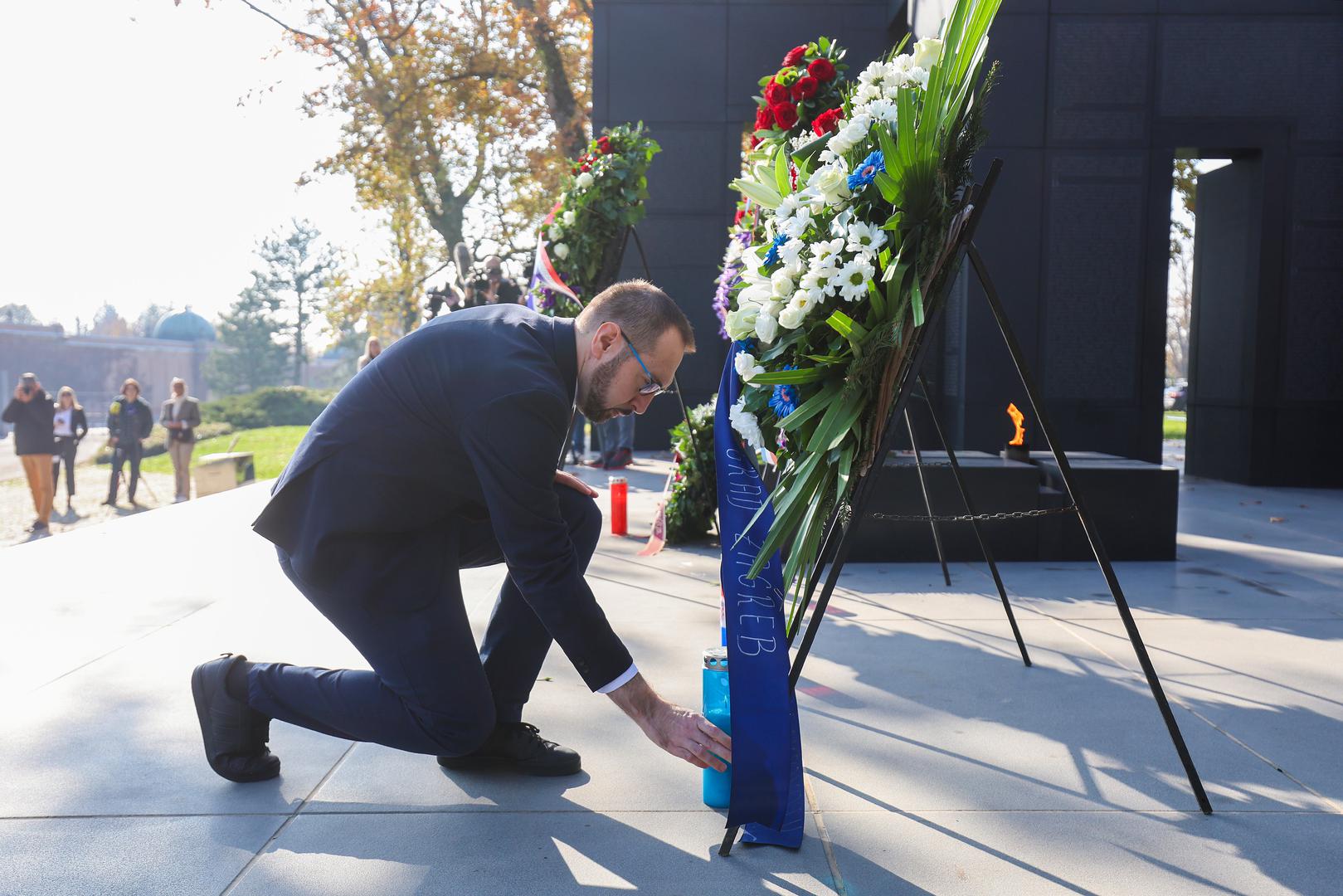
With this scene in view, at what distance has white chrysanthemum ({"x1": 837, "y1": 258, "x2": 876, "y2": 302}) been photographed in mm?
2557

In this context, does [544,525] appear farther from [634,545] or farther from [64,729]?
[634,545]

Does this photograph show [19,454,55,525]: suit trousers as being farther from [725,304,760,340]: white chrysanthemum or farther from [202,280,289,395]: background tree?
[202,280,289,395]: background tree

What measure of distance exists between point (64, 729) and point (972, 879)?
2912 millimetres

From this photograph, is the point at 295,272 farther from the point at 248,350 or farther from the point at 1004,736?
the point at 1004,736

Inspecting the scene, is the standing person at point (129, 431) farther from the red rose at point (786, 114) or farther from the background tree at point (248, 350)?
the background tree at point (248, 350)

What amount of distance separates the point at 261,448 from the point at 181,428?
954cm

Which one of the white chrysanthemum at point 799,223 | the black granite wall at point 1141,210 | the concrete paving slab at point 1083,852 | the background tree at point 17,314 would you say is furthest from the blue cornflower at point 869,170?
the background tree at point 17,314

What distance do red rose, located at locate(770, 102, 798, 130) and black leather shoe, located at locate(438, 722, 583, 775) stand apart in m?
3.23

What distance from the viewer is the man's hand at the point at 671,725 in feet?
7.88

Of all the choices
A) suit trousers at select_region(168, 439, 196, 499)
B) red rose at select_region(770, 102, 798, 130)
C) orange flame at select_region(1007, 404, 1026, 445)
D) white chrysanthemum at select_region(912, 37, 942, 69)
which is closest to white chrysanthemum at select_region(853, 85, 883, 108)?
white chrysanthemum at select_region(912, 37, 942, 69)

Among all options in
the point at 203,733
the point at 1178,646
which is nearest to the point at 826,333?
the point at 203,733

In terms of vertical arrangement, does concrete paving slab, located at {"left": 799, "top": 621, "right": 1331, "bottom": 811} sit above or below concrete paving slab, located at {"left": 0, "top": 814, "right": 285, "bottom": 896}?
above

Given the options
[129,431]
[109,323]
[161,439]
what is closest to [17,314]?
[109,323]

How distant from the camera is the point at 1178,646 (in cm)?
455
